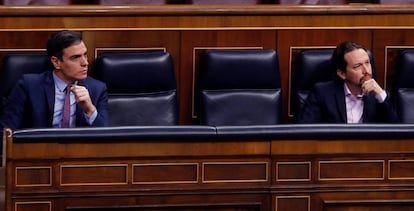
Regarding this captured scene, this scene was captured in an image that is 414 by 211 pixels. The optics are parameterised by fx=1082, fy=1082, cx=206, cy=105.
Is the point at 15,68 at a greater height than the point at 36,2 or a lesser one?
lesser

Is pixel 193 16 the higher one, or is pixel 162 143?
pixel 193 16

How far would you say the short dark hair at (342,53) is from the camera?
5.83ft

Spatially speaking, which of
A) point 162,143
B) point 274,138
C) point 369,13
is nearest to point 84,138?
point 162,143

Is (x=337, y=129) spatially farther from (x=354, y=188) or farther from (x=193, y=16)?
(x=193, y=16)

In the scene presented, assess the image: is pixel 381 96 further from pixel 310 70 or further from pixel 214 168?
pixel 214 168

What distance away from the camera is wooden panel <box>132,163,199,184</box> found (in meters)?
1.37

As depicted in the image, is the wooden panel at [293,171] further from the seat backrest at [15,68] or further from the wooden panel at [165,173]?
the seat backrest at [15,68]

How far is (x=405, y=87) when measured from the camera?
189 cm

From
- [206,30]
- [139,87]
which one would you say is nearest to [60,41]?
[139,87]

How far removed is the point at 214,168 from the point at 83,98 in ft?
1.10

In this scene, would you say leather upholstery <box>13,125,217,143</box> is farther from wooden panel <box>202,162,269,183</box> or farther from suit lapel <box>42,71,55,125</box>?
suit lapel <box>42,71,55,125</box>

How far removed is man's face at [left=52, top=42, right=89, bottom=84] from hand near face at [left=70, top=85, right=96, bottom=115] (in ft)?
0.12

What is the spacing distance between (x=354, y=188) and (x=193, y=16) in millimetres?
572

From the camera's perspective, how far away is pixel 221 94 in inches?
72.1
